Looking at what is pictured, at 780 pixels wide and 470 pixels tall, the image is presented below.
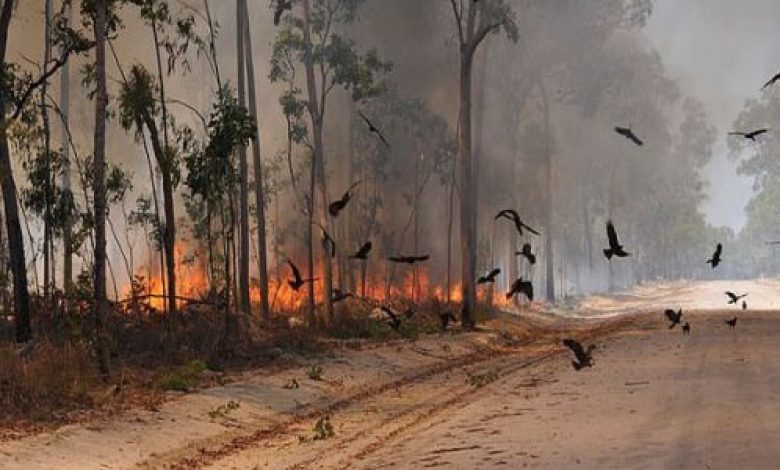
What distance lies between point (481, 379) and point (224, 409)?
6.31 meters

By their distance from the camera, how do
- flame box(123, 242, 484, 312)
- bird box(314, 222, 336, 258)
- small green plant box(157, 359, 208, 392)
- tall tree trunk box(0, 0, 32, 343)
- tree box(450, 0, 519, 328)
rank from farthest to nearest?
flame box(123, 242, 484, 312) → tree box(450, 0, 519, 328) → tall tree trunk box(0, 0, 32, 343) → small green plant box(157, 359, 208, 392) → bird box(314, 222, 336, 258)

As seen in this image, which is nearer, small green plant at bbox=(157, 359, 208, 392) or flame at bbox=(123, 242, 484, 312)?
small green plant at bbox=(157, 359, 208, 392)

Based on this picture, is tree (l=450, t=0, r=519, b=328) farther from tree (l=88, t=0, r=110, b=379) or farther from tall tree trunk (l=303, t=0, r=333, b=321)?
tree (l=88, t=0, r=110, b=379)

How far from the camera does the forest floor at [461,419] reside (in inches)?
573

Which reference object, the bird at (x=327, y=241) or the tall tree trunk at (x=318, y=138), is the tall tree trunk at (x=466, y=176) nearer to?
the tall tree trunk at (x=318, y=138)

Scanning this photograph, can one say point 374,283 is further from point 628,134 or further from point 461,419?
point 628,134

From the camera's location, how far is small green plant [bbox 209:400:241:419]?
19502 millimetres

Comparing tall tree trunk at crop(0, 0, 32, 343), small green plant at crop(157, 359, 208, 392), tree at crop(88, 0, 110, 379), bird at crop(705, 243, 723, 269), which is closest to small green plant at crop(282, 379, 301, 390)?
small green plant at crop(157, 359, 208, 392)

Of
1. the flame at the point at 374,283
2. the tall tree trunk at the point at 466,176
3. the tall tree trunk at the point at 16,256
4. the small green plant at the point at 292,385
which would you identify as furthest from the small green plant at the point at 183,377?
the flame at the point at 374,283

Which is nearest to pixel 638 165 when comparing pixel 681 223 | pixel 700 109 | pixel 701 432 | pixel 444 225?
pixel 700 109

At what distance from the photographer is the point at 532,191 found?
8738 centimetres

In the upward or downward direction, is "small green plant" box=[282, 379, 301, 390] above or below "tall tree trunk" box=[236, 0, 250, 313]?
below

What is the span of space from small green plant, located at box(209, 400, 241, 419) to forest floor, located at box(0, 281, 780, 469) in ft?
0.11

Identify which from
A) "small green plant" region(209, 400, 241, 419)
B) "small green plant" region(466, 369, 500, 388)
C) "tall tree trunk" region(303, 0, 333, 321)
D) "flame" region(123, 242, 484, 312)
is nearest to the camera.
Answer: "small green plant" region(209, 400, 241, 419)
